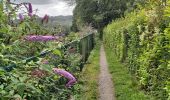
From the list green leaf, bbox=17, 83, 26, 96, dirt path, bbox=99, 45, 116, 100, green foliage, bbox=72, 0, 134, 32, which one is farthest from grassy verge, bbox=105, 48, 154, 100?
green foliage, bbox=72, 0, 134, 32

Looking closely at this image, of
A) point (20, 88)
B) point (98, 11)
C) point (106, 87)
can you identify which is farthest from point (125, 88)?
point (98, 11)

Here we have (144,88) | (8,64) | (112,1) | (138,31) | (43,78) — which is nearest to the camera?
(8,64)

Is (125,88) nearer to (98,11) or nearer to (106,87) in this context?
(106,87)

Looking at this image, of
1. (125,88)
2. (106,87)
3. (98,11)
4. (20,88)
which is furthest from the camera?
(98,11)

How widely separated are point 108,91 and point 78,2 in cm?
4214

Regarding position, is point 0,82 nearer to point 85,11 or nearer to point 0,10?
point 0,10

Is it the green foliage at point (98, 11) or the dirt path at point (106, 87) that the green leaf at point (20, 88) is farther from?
the green foliage at point (98, 11)

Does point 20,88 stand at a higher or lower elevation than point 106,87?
higher

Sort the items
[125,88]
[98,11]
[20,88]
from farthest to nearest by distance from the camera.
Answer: [98,11], [125,88], [20,88]

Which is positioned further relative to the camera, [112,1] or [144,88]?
[112,1]

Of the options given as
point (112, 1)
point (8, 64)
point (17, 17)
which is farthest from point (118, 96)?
point (112, 1)

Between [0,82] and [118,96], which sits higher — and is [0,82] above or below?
above

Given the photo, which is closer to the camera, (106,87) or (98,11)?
(106,87)

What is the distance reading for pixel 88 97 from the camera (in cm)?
991
